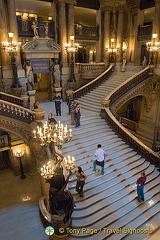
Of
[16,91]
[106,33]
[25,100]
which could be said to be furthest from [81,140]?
[106,33]

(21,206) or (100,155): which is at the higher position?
(100,155)

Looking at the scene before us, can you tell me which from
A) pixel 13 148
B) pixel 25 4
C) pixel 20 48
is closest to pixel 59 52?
pixel 20 48

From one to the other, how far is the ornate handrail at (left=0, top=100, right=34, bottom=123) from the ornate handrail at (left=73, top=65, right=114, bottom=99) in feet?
18.4

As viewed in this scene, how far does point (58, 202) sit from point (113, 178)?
3.37 meters

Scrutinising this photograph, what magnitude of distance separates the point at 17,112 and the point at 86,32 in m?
11.4

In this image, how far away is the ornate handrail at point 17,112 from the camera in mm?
9617

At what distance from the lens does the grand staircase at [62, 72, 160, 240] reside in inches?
269

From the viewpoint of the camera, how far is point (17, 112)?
9.80 metres

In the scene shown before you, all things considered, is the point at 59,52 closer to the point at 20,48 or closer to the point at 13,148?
the point at 20,48

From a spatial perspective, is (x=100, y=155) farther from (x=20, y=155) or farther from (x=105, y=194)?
(x=20, y=155)

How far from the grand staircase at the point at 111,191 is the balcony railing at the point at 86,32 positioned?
8.96 meters

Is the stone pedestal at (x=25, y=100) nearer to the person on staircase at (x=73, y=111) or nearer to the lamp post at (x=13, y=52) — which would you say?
the lamp post at (x=13, y=52)

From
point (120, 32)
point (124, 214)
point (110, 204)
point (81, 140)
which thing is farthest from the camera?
point (120, 32)

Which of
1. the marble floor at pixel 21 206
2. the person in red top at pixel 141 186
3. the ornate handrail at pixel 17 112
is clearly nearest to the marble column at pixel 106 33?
the marble floor at pixel 21 206
